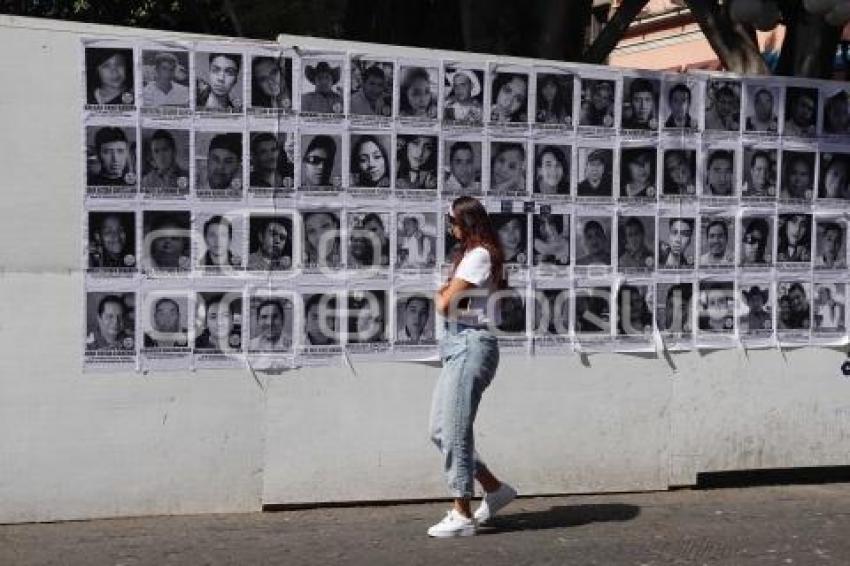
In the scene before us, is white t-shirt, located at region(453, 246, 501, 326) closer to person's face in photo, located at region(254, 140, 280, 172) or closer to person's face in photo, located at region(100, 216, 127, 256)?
person's face in photo, located at region(254, 140, 280, 172)

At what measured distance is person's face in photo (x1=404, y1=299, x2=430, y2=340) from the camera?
22.4 feet

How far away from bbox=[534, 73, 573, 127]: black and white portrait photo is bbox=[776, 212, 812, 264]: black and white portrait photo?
1620mm

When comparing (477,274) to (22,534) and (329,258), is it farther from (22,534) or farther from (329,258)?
(22,534)

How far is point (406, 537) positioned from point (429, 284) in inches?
57.1

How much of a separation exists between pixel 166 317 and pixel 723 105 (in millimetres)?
3645

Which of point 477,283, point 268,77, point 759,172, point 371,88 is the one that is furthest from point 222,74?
point 759,172

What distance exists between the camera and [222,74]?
638 centimetres

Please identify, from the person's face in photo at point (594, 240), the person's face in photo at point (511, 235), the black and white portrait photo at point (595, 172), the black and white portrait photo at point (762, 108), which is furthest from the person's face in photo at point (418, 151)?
the black and white portrait photo at point (762, 108)

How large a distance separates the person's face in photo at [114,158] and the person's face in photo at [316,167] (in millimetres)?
953

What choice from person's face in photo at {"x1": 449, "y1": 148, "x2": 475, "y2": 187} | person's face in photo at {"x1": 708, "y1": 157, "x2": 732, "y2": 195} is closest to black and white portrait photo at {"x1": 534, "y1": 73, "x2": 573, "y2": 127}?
person's face in photo at {"x1": 449, "y1": 148, "x2": 475, "y2": 187}

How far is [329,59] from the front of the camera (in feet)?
21.5

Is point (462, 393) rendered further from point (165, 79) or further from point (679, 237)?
point (165, 79)

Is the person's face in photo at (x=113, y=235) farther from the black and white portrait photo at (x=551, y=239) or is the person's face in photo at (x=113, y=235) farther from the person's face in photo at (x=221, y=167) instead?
the black and white portrait photo at (x=551, y=239)

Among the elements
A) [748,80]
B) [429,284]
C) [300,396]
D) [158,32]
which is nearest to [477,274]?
[429,284]
